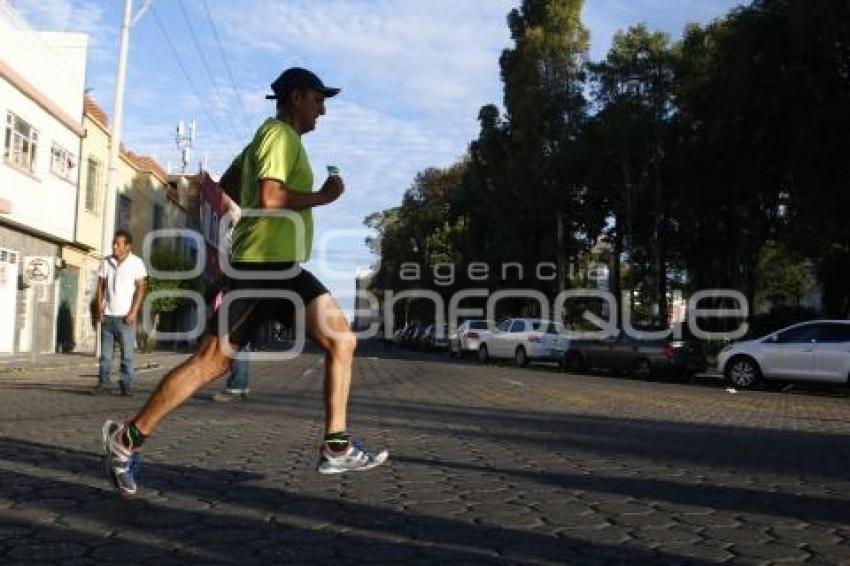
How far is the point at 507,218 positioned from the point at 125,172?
53.6ft

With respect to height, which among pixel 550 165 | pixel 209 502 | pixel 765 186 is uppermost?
pixel 550 165

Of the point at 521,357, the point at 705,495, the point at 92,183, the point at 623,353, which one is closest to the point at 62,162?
the point at 92,183

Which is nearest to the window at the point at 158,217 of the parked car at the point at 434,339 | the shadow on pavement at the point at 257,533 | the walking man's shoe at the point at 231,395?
the parked car at the point at 434,339

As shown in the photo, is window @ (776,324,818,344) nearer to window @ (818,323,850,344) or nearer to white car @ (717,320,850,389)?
white car @ (717,320,850,389)

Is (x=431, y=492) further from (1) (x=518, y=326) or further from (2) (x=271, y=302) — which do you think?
(1) (x=518, y=326)

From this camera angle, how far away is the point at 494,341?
1313 inches

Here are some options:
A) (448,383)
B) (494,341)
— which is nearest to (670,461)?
(448,383)

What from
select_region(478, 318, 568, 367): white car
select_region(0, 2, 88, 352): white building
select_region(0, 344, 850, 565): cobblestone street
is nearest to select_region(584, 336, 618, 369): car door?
select_region(478, 318, 568, 367): white car

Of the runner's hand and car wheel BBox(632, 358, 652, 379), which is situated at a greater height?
the runner's hand

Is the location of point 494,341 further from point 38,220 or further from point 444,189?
point 444,189

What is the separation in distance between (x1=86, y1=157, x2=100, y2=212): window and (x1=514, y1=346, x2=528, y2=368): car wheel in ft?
46.3

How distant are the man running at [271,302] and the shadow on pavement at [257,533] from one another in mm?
279

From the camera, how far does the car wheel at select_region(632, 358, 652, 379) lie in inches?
962

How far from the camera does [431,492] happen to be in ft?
17.6
